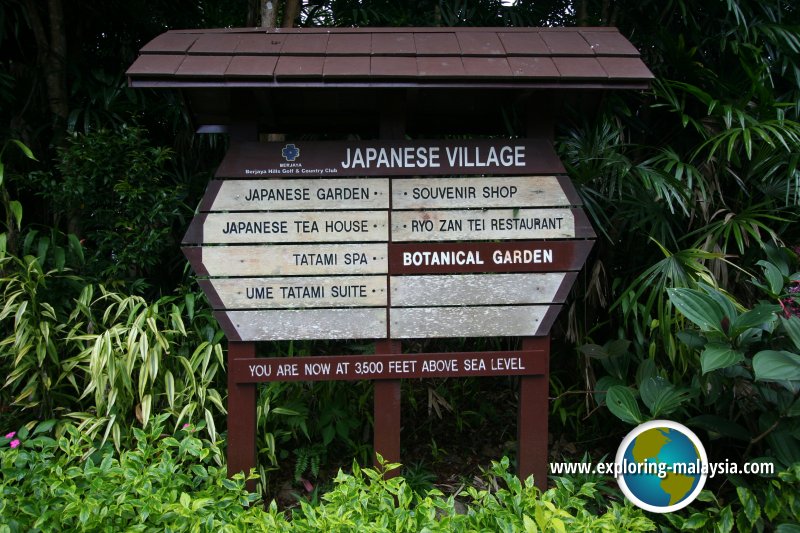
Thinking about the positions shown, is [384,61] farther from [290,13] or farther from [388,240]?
[290,13]

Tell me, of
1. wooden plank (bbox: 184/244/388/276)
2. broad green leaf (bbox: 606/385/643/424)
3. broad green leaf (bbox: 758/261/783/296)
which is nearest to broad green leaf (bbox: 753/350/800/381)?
broad green leaf (bbox: 758/261/783/296)

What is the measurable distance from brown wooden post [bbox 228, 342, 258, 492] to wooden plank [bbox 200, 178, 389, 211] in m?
0.66

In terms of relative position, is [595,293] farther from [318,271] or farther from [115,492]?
[115,492]

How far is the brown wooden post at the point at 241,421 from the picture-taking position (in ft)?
8.48

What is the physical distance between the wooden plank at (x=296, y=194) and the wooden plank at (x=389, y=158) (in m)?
0.04

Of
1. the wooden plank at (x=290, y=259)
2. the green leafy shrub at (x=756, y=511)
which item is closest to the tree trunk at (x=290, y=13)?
the wooden plank at (x=290, y=259)

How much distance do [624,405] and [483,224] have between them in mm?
1090

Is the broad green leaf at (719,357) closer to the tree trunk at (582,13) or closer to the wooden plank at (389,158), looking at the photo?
the wooden plank at (389,158)

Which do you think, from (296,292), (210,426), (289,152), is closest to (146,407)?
(210,426)

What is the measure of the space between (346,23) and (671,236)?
8.71 feet

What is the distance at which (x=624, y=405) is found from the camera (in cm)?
263

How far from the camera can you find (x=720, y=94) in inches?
132

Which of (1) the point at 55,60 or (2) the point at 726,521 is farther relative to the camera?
(1) the point at 55,60

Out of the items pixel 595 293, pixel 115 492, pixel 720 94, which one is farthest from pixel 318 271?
pixel 720 94
